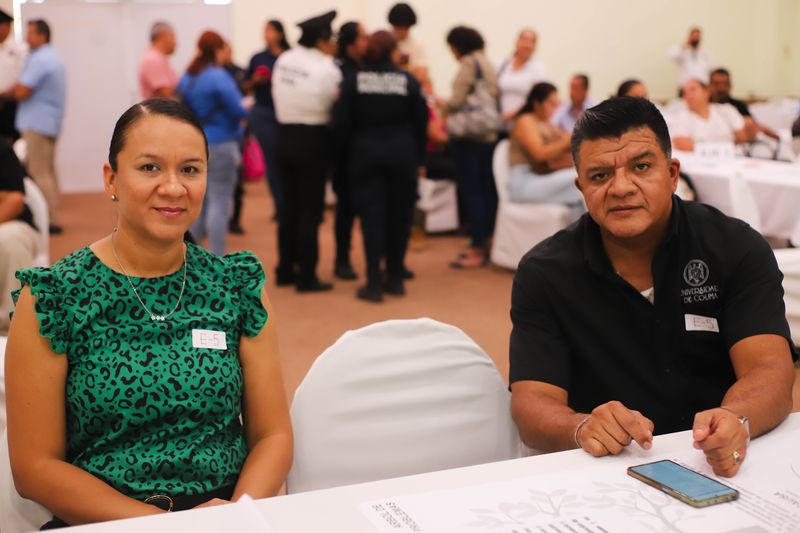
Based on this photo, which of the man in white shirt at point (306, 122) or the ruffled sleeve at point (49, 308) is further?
the man in white shirt at point (306, 122)

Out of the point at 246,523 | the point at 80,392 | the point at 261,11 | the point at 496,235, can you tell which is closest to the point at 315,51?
the point at 496,235

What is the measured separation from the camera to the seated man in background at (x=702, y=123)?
20.7 ft

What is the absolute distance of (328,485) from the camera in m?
1.70

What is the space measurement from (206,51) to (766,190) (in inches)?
129

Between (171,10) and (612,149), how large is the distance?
919 centimetres

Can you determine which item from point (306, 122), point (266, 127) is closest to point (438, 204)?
point (266, 127)

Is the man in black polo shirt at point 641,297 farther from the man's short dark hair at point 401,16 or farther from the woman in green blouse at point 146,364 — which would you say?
the man's short dark hair at point 401,16

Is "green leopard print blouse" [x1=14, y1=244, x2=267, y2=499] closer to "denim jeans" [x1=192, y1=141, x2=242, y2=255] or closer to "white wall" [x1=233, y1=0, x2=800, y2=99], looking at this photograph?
"denim jeans" [x1=192, y1=141, x2=242, y2=255]

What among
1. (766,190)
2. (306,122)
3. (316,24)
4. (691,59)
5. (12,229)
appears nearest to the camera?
(12,229)

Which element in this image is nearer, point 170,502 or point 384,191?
point 170,502

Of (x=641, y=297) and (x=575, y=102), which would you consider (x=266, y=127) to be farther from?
(x=641, y=297)


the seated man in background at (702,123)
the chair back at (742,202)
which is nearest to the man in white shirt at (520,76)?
the seated man in background at (702,123)

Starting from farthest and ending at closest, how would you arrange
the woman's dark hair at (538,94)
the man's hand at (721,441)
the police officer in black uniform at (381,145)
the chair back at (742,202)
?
the woman's dark hair at (538,94) → the police officer in black uniform at (381,145) → the chair back at (742,202) → the man's hand at (721,441)

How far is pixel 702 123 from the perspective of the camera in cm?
639
